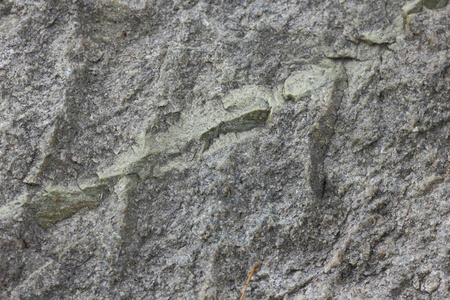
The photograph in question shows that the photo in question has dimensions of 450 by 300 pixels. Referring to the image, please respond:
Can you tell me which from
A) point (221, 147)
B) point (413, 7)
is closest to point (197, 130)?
point (221, 147)

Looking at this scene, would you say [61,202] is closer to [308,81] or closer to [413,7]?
[308,81]

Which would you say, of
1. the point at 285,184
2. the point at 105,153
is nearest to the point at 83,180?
the point at 105,153

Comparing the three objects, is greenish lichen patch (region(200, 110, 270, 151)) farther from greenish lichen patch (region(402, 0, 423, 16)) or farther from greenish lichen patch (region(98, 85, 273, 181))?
greenish lichen patch (region(402, 0, 423, 16))

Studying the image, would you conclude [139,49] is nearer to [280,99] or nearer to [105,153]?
[105,153]

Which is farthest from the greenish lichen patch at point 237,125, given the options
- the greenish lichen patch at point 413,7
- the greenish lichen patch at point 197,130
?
the greenish lichen patch at point 413,7

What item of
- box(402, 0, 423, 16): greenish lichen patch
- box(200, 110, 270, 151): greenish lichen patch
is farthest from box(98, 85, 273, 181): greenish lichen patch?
box(402, 0, 423, 16): greenish lichen patch

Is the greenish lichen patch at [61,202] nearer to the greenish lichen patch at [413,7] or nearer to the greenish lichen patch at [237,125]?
the greenish lichen patch at [237,125]

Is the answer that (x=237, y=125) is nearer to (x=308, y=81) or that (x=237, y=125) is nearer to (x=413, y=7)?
(x=308, y=81)

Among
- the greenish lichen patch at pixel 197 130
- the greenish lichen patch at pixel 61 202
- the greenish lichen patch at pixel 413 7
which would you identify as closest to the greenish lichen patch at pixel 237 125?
the greenish lichen patch at pixel 197 130

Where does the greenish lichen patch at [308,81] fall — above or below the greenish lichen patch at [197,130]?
below
